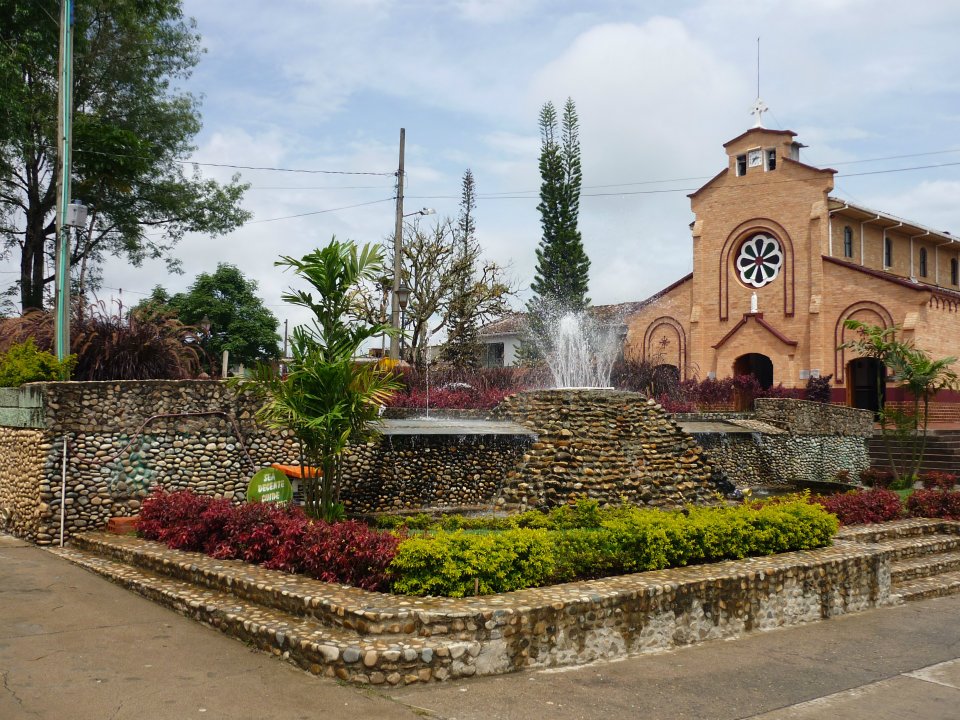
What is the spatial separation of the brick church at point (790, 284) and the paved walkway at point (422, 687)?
22757mm

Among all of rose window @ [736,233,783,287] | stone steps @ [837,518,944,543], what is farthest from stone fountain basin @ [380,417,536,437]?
rose window @ [736,233,783,287]

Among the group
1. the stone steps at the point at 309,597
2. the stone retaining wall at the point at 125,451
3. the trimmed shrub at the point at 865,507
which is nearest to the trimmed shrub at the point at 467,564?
the stone steps at the point at 309,597

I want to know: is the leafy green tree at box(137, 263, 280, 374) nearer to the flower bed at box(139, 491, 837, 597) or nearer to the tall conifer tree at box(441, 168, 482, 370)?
the tall conifer tree at box(441, 168, 482, 370)

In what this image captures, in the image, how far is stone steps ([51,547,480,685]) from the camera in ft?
19.3

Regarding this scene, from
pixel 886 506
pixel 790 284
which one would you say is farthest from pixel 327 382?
pixel 790 284

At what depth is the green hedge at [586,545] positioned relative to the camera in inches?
272

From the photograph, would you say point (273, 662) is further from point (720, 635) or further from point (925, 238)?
point (925, 238)

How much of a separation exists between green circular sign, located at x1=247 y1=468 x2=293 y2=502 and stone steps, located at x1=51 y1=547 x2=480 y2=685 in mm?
2848

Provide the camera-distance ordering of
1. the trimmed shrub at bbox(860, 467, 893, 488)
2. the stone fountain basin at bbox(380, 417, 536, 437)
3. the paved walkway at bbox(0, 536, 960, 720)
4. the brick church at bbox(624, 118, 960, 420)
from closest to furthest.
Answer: the paved walkway at bbox(0, 536, 960, 720), the stone fountain basin at bbox(380, 417, 536, 437), the trimmed shrub at bbox(860, 467, 893, 488), the brick church at bbox(624, 118, 960, 420)

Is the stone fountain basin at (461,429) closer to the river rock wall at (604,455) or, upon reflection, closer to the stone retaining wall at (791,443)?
the river rock wall at (604,455)

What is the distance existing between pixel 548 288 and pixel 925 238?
16.0m

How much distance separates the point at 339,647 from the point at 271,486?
4.75 meters

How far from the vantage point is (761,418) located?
78.9ft

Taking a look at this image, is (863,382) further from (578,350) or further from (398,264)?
(398,264)
